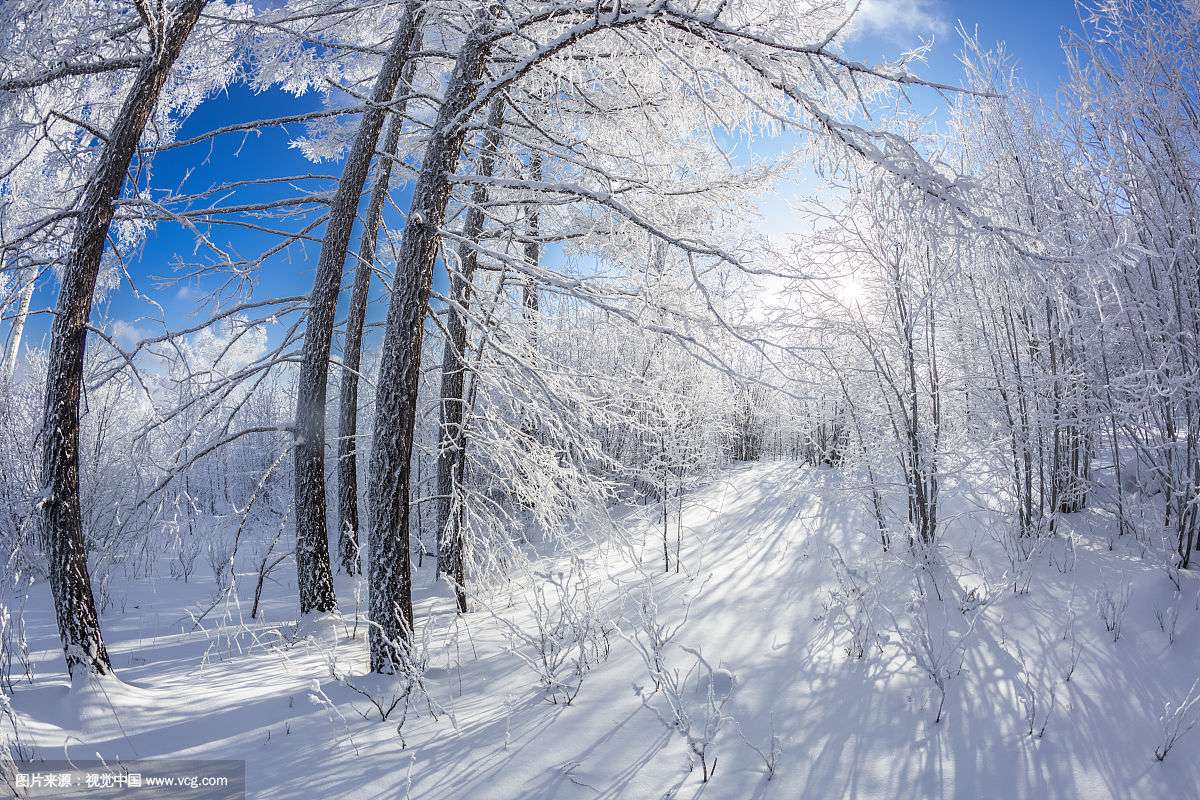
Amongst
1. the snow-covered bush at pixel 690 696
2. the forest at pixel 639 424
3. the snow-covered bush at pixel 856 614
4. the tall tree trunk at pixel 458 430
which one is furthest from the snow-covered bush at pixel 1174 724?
the tall tree trunk at pixel 458 430

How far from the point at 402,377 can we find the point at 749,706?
9.32ft

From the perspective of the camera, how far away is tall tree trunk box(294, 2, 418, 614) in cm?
525

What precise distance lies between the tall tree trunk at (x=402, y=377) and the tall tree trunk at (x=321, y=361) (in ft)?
6.74

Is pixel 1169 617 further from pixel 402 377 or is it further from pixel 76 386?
pixel 76 386

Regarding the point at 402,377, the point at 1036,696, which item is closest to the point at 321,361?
the point at 402,377

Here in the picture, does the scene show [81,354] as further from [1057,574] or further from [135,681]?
[1057,574]

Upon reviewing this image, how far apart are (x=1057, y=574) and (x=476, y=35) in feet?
20.6

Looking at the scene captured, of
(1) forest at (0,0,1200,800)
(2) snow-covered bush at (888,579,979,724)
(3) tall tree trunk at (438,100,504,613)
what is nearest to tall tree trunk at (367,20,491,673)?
(1) forest at (0,0,1200,800)

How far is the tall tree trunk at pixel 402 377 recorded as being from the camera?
3539 mm

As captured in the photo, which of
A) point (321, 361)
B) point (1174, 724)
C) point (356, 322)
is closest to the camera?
point (1174, 724)

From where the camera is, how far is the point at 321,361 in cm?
530

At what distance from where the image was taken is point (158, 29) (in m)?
3.73

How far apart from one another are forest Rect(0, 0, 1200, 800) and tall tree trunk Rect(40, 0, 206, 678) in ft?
0.08

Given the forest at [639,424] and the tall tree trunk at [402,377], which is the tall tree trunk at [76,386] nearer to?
the forest at [639,424]
